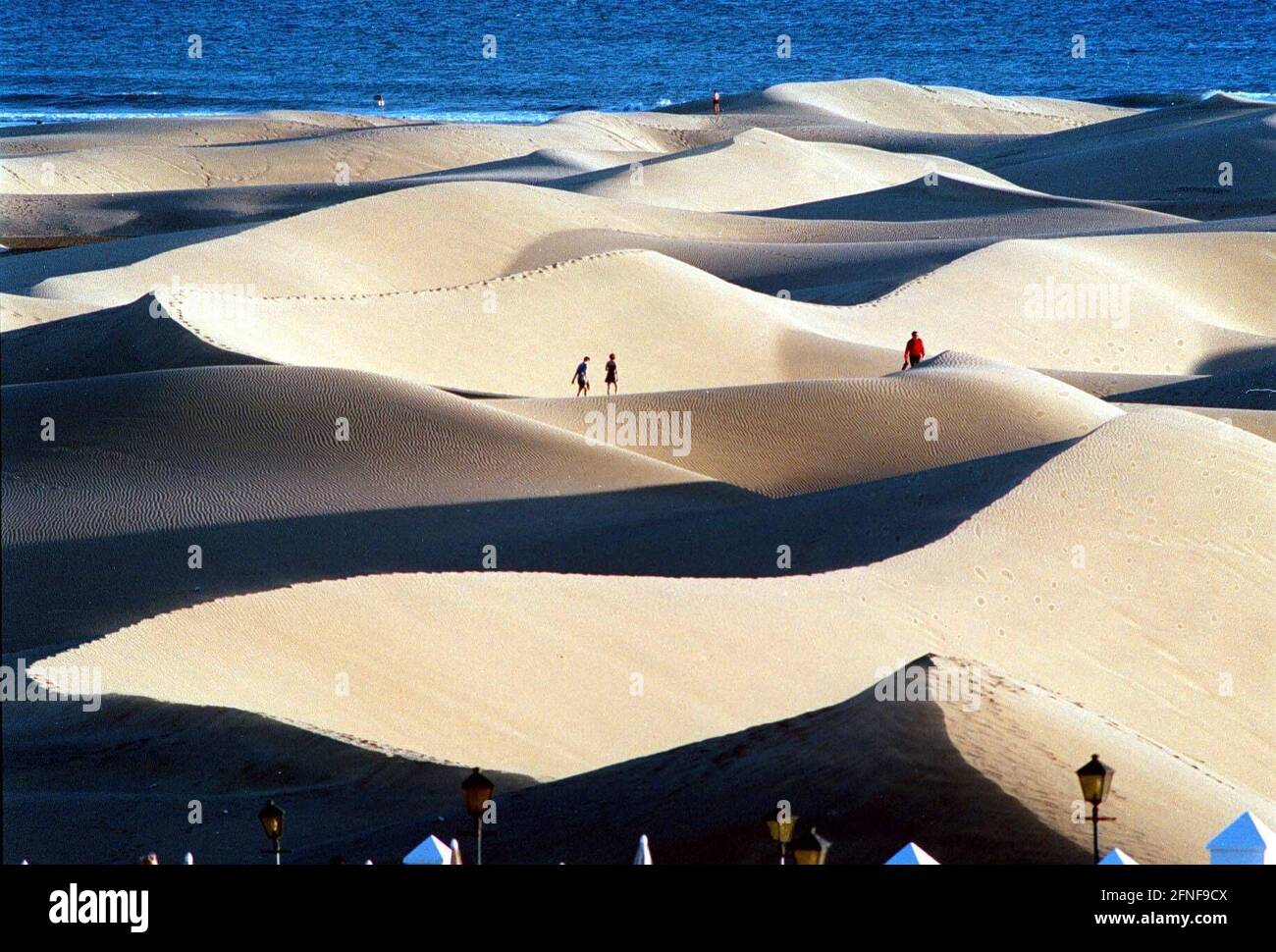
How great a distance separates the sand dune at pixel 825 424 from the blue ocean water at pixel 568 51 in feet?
151

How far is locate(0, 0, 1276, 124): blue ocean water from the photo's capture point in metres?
71.1

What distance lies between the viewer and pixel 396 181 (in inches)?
1572

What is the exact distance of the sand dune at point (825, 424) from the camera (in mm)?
18688

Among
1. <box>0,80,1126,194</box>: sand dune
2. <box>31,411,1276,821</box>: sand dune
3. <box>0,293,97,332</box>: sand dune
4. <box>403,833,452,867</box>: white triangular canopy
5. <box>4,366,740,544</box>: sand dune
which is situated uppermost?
<box>0,80,1126,194</box>: sand dune

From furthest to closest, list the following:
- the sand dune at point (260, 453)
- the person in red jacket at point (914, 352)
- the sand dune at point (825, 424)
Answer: the person in red jacket at point (914, 352)
the sand dune at point (825, 424)
the sand dune at point (260, 453)

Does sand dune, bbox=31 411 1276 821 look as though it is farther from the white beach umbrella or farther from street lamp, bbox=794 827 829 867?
street lamp, bbox=794 827 829 867

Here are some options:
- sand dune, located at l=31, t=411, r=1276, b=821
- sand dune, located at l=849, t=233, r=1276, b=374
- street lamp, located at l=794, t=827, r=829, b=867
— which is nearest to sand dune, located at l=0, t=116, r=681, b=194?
sand dune, located at l=849, t=233, r=1276, b=374

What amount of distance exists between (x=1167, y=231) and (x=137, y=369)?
1957 cm

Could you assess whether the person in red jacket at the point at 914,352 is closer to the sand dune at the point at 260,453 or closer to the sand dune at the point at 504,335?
the sand dune at the point at 504,335

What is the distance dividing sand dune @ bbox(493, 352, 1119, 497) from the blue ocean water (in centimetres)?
4596

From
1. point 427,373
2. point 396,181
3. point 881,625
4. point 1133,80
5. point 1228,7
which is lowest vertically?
point 881,625

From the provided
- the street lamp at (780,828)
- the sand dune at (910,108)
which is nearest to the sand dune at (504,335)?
the street lamp at (780,828)

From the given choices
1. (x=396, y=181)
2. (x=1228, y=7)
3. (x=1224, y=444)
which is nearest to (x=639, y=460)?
(x=1224, y=444)
